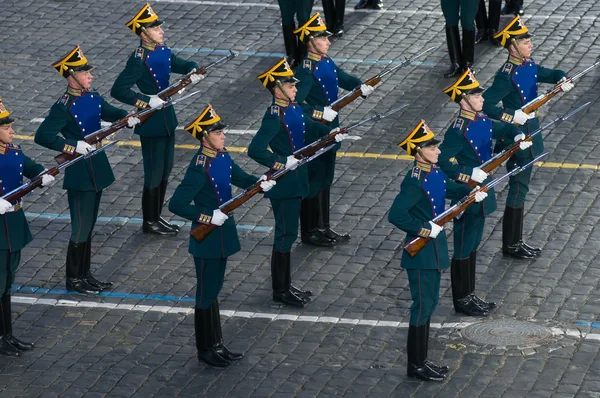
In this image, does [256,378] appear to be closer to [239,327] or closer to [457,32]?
[239,327]

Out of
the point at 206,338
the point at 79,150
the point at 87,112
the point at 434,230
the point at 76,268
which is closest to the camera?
the point at 434,230

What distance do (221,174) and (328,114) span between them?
2825mm

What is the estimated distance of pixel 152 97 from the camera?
16.9 meters

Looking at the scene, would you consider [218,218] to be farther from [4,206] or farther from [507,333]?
[507,333]

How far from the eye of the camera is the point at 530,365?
45.1 ft

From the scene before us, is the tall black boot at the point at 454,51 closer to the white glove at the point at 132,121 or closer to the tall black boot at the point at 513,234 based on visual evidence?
the tall black boot at the point at 513,234

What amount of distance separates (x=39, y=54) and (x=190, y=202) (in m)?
9.85

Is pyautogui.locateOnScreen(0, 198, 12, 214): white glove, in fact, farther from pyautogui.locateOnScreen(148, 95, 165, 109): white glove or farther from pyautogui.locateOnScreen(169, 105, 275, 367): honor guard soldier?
pyautogui.locateOnScreen(148, 95, 165, 109): white glove

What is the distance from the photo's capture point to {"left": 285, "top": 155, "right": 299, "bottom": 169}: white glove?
15156mm

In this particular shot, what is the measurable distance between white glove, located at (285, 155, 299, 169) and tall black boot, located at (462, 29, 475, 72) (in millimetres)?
7102

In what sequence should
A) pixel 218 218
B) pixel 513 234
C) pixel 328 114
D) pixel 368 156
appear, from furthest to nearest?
pixel 368 156, pixel 328 114, pixel 513 234, pixel 218 218

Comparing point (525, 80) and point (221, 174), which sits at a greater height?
point (221, 174)

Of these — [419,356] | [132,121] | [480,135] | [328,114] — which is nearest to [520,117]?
[480,135]

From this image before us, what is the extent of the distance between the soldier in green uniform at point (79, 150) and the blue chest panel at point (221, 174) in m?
2.25
